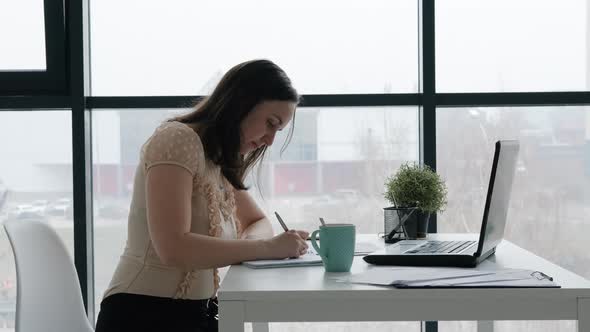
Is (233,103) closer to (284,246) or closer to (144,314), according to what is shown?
(284,246)

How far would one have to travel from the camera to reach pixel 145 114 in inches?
120

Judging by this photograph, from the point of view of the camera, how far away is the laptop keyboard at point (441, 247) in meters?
1.86

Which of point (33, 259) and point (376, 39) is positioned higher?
point (376, 39)

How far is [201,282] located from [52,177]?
1.35 metres

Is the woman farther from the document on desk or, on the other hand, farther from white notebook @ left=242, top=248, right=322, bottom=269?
the document on desk

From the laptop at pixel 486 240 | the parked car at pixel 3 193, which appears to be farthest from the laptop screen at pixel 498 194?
the parked car at pixel 3 193

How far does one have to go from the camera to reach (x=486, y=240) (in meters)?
1.70

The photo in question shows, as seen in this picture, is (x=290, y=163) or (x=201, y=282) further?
(x=290, y=163)

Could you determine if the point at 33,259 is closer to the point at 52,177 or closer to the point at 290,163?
the point at 52,177

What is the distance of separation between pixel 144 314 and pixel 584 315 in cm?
97

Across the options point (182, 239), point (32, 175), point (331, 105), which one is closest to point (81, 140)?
point (32, 175)

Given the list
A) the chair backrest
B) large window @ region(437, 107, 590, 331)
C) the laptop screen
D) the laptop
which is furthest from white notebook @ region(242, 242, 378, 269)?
large window @ region(437, 107, 590, 331)

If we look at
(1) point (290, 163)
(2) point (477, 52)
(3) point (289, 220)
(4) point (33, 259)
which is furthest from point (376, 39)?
(4) point (33, 259)

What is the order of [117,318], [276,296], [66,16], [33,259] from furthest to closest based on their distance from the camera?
1. [66,16]
2. [33,259]
3. [117,318]
4. [276,296]
